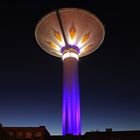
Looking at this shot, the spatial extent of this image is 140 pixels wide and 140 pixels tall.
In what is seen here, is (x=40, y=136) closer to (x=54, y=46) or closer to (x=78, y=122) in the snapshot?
(x=78, y=122)

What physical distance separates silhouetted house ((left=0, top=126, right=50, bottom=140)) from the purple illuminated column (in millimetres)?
7707

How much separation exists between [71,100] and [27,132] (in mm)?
11752

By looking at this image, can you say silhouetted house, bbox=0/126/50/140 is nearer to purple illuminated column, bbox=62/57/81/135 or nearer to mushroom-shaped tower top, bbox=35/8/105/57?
purple illuminated column, bbox=62/57/81/135

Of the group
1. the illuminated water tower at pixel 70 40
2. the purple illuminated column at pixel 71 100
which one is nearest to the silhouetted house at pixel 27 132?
the purple illuminated column at pixel 71 100

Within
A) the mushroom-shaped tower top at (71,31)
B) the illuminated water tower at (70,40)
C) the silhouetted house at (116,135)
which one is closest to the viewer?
the illuminated water tower at (70,40)

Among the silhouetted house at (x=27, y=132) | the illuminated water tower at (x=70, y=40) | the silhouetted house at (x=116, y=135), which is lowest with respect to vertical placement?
the silhouetted house at (x=116, y=135)

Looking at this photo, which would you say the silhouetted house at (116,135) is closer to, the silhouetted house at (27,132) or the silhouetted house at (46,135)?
the silhouetted house at (46,135)

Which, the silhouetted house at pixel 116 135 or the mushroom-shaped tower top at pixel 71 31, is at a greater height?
the mushroom-shaped tower top at pixel 71 31

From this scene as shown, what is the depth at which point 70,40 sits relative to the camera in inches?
1804

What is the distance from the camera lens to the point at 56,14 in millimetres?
42406

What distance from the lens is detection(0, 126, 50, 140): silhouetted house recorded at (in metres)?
47.3

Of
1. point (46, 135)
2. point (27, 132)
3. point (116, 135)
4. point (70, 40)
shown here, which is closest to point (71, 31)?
point (70, 40)

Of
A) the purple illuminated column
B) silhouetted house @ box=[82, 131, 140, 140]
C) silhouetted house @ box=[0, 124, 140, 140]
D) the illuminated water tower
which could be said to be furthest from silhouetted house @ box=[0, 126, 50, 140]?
silhouetted house @ box=[82, 131, 140, 140]

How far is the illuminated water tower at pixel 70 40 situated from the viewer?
4103 cm
